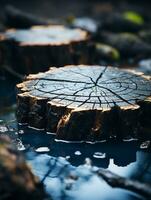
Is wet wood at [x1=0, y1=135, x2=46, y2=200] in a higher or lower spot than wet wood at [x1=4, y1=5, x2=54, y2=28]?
lower

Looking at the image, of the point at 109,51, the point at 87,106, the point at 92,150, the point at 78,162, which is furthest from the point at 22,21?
the point at 78,162

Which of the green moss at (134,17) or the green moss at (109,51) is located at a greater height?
the green moss at (134,17)

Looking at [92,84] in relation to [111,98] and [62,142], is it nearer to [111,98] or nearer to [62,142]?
[111,98]

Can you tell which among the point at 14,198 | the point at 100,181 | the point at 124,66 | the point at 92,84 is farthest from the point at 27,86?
the point at 124,66

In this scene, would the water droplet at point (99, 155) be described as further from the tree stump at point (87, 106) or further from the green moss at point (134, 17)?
the green moss at point (134, 17)

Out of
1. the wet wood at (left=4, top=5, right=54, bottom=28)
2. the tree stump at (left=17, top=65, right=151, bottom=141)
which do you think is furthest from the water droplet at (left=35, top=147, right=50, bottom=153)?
the wet wood at (left=4, top=5, right=54, bottom=28)

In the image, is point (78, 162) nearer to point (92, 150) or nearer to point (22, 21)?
point (92, 150)

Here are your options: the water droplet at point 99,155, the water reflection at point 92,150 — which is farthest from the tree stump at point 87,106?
the water droplet at point 99,155

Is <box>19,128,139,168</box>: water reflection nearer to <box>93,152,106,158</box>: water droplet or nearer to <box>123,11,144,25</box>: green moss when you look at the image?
<box>93,152,106,158</box>: water droplet
